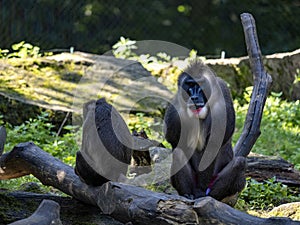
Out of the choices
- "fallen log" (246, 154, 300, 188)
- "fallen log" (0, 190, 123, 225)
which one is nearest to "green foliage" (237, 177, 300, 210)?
"fallen log" (246, 154, 300, 188)

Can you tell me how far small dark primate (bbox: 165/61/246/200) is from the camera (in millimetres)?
5379

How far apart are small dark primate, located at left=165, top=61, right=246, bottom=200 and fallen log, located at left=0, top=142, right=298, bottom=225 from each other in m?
0.83

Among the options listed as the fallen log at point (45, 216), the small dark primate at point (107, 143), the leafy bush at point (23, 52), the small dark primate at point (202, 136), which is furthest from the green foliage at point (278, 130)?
the fallen log at point (45, 216)

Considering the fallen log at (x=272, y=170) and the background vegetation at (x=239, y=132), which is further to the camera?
the fallen log at (x=272, y=170)

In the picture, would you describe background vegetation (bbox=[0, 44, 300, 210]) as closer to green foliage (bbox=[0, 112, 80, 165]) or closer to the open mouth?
green foliage (bbox=[0, 112, 80, 165])

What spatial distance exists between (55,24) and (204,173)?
28.3 ft

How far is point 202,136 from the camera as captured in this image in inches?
215

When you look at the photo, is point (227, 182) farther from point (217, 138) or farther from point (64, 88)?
point (64, 88)

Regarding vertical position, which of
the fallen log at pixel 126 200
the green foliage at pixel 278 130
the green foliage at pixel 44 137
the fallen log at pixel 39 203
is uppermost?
the fallen log at pixel 126 200

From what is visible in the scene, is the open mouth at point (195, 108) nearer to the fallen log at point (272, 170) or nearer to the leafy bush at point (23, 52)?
the fallen log at point (272, 170)

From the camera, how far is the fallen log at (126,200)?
13.1ft

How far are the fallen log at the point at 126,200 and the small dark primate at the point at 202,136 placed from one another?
83 cm

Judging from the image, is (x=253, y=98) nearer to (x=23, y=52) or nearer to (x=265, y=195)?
(x=265, y=195)

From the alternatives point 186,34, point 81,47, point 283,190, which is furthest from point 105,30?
point 283,190
